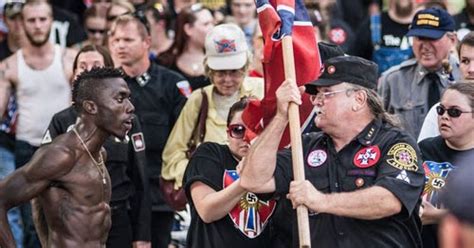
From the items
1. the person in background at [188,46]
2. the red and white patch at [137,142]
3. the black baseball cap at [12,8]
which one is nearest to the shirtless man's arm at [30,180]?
the red and white patch at [137,142]

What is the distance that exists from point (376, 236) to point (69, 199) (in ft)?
6.76

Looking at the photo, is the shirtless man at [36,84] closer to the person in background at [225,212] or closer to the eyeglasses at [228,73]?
the eyeglasses at [228,73]

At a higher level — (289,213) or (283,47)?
(283,47)

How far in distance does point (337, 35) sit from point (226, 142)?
4.45 meters

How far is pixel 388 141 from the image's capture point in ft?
21.4

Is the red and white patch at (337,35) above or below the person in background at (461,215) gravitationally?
below

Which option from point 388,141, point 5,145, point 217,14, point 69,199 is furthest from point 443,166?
point 217,14

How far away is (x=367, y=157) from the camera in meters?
6.50

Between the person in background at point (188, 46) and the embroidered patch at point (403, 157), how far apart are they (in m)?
5.03

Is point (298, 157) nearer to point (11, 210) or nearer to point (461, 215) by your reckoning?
point (461, 215)

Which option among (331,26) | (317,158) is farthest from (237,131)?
(331,26)

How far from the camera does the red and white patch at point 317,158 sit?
6598mm

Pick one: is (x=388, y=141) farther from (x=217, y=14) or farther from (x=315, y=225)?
(x=217, y=14)

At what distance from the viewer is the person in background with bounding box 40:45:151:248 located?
8883mm
